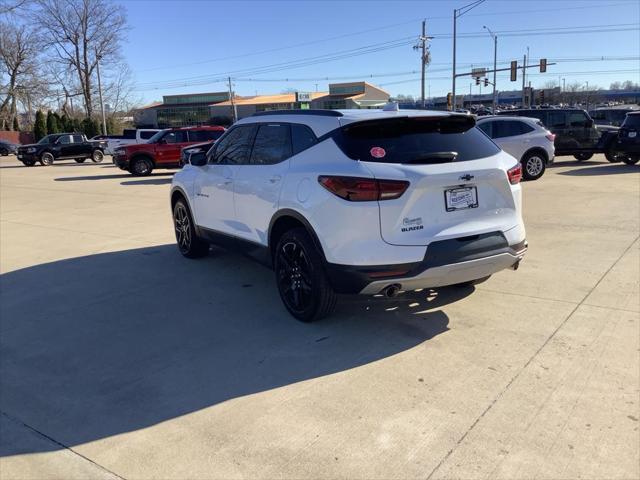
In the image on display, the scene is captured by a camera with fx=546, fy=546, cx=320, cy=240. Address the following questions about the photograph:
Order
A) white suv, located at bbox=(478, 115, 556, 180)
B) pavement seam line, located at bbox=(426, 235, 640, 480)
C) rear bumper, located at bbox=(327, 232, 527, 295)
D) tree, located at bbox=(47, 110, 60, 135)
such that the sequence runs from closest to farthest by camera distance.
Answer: pavement seam line, located at bbox=(426, 235, 640, 480)
rear bumper, located at bbox=(327, 232, 527, 295)
white suv, located at bbox=(478, 115, 556, 180)
tree, located at bbox=(47, 110, 60, 135)

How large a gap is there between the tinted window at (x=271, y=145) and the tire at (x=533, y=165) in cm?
1081

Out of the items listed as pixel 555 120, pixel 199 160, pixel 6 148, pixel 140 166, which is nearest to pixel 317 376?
pixel 199 160

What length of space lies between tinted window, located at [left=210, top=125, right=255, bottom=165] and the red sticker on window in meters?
1.84

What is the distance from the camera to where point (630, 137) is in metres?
16.7

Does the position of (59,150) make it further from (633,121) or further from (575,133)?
(633,121)

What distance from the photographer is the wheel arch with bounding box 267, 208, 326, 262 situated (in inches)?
173

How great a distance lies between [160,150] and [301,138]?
17222 mm

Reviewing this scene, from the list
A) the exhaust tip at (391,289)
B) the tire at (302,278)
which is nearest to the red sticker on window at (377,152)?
the tire at (302,278)

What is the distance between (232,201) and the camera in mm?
5812

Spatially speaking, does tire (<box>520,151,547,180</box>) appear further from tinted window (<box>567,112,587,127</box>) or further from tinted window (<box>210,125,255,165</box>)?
tinted window (<box>210,125,255,165</box>)

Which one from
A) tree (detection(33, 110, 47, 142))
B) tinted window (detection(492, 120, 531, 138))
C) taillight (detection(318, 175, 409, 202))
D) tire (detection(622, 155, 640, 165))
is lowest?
tire (detection(622, 155, 640, 165))

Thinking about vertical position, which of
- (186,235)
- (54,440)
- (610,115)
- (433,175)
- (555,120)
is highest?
(610,115)

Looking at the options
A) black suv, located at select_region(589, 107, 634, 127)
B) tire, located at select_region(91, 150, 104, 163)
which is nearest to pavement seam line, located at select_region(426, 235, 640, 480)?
black suv, located at select_region(589, 107, 634, 127)

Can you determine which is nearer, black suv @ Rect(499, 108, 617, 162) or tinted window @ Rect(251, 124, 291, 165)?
tinted window @ Rect(251, 124, 291, 165)
